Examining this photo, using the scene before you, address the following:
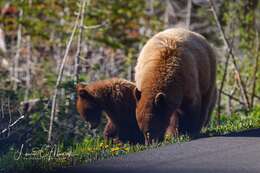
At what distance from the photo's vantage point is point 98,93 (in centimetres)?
1277

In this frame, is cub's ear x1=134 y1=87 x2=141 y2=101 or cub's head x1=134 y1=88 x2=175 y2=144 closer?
cub's head x1=134 y1=88 x2=175 y2=144

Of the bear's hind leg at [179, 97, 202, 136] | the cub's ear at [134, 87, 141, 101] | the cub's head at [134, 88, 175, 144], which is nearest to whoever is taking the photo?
the cub's head at [134, 88, 175, 144]

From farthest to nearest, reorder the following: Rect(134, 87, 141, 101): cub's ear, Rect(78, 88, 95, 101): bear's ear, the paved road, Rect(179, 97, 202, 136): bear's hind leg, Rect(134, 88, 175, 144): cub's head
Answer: Rect(78, 88, 95, 101): bear's ear → Rect(179, 97, 202, 136): bear's hind leg → Rect(134, 87, 141, 101): cub's ear → Rect(134, 88, 175, 144): cub's head → the paved road

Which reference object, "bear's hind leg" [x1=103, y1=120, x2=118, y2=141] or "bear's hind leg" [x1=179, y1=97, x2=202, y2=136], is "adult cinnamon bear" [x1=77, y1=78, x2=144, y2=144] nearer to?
"bear's hind leg" [x1=103, y1=120, x2=118, y2=141]

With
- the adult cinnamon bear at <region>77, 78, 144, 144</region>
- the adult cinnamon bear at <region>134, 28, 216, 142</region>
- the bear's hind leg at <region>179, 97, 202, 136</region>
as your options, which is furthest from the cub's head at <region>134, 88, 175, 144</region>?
the adult cinnamon bear at <region>77, 78, 144, 144</region>

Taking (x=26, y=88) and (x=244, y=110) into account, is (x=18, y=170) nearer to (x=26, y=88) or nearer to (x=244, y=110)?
(x=244, y=110)

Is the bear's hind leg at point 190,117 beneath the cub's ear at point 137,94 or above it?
beneath

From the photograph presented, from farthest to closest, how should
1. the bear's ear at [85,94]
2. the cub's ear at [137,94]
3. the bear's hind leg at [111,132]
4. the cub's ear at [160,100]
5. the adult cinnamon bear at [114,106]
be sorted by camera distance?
the bear's ear at [85,94] < the bear's hind leg at [111,132] < the adult cinnamon bear at [114,106] < the cub's ear at [137,94] < the cub's ear at [160,100]

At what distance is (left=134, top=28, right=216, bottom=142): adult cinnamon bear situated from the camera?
11.3 m

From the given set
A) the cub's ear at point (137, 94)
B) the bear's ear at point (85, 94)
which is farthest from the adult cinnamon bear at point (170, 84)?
the bear's ear at point (85, 94)

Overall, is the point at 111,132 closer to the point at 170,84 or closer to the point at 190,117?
the point at 190,117

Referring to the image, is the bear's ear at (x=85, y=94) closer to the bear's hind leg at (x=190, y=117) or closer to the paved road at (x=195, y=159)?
the bear's hind leg at (x=190, y=117)

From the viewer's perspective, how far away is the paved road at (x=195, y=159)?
778cm

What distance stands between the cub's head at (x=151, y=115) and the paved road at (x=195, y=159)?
1.61 metres
